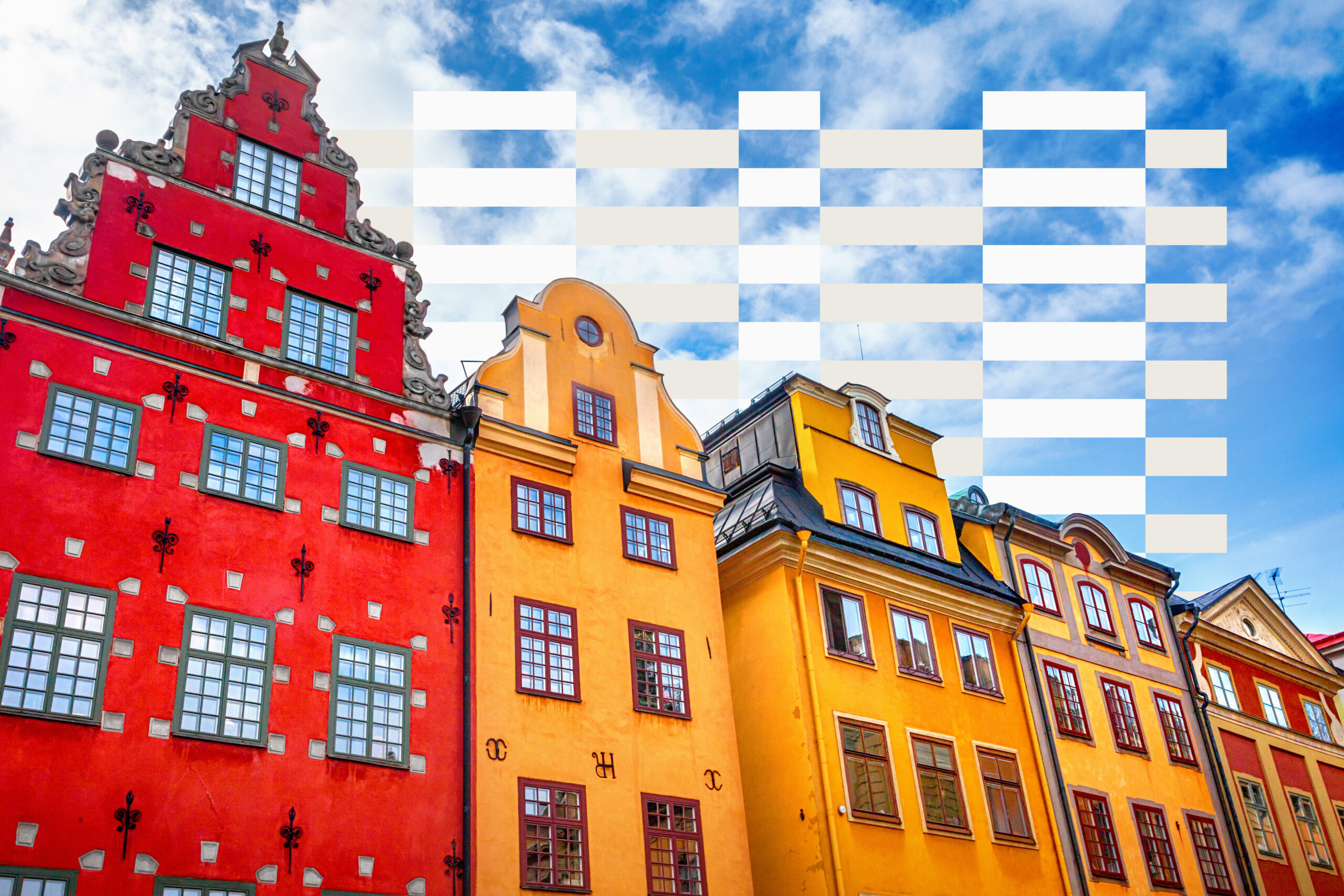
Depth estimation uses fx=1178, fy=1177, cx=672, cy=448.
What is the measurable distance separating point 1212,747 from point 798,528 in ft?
59.8

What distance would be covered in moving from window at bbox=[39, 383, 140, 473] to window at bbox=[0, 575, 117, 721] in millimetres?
2266

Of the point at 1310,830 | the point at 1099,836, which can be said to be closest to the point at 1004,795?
the point at 1099,836

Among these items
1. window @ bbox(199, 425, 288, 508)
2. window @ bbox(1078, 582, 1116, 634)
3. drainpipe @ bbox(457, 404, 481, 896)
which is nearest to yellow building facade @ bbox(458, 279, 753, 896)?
drainpipe @ bbox(457, 404, 481, 896)

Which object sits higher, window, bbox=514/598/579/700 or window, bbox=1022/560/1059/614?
window, bbox=1022/560/1059/614

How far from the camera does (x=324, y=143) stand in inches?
1006

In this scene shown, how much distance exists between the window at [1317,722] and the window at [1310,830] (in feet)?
12.6

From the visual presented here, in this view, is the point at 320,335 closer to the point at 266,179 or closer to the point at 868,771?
the point at 266,179

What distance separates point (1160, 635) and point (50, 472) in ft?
110

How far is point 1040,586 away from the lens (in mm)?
35688

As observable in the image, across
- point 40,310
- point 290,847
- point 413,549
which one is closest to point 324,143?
point 40,310

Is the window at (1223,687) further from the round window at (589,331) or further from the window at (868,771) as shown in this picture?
the round window at (589,331)

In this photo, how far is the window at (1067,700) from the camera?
3291cm

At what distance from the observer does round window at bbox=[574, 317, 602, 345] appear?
93.0 feet

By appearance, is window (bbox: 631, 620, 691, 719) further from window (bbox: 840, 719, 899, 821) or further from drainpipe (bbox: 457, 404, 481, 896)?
window (bbox: 840, 719, 899, 821)
